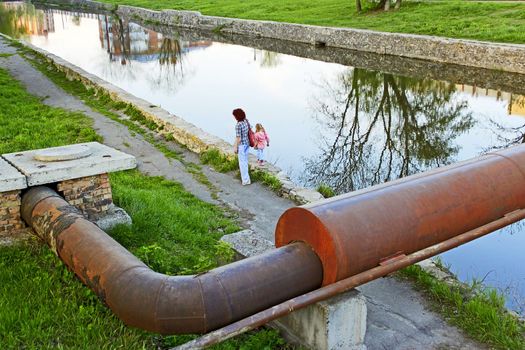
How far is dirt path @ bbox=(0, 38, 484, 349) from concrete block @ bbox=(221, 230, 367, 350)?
0.55 metres

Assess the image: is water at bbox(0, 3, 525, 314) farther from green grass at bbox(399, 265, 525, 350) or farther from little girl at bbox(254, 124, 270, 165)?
little girl at bbox(254, 124, 270, 165)

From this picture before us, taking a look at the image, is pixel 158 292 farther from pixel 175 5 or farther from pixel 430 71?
pixel 175 5

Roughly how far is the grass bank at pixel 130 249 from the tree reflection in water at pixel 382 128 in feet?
13.7

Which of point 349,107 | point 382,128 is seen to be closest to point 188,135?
point 382,128

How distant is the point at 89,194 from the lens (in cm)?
544

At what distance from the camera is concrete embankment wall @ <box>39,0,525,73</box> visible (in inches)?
743

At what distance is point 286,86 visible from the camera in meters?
19.8

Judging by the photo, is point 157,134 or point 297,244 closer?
point 297,244

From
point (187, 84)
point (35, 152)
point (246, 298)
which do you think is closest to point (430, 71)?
point (187, 84)

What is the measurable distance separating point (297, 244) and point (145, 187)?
15.1ft

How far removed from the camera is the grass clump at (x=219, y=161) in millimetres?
9203

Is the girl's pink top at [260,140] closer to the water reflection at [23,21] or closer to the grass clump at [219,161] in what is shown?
the grass clump at [219,161]

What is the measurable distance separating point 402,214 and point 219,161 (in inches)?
228

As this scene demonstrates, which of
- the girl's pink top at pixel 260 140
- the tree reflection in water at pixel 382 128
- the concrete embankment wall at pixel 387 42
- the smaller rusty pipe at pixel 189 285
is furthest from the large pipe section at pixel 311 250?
the concrete embankment wall at pixel 387 42
